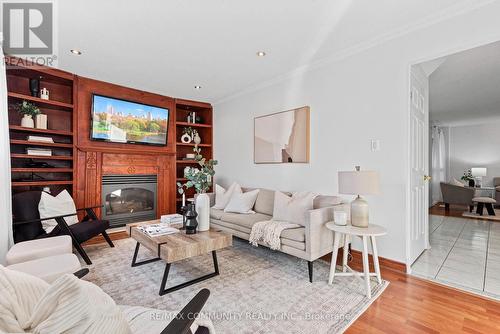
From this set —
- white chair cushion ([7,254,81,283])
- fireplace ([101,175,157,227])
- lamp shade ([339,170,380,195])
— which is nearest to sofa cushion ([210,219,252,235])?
lamp shade ([339,170,380,195])

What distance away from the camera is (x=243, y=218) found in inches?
126

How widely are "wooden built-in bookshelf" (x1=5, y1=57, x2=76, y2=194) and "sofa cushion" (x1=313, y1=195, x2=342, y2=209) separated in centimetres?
374

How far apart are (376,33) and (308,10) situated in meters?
0.94

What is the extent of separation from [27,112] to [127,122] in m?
1.29

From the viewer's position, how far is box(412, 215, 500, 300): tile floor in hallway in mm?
2227

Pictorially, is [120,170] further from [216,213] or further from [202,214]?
[202,214]

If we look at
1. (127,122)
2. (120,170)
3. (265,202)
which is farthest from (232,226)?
(127,122)

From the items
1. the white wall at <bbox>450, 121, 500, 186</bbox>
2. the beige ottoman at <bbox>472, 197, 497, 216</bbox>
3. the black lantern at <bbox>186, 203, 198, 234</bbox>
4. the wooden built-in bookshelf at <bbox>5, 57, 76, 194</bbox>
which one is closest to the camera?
the black lantern at <bbox>186, 203, 198, 234</bbox>

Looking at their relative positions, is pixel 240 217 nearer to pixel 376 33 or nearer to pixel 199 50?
pixel 199 50

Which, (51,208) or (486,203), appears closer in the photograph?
(51,208)

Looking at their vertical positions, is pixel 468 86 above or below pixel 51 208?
above

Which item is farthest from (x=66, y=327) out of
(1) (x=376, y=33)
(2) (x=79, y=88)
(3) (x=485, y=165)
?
(3) (x=485, y=165)

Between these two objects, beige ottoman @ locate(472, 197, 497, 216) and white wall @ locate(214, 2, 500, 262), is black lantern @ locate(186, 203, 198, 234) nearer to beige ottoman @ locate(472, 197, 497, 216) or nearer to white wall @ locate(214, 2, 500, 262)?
white wall @ locate(214, 2, 500, 262)

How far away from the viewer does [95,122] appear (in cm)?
376
